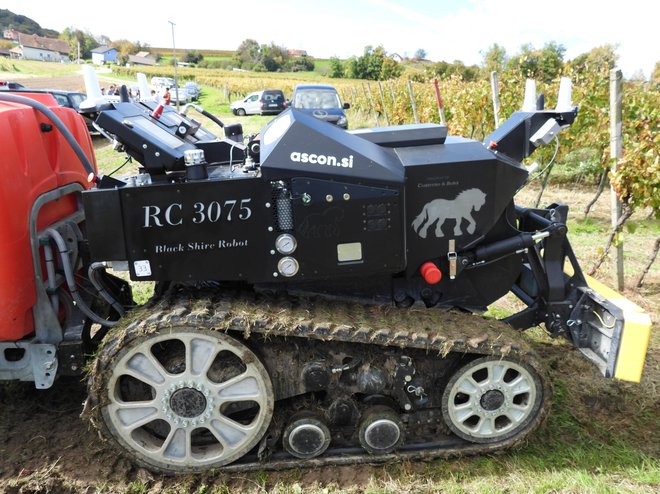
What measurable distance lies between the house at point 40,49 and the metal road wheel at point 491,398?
399ft

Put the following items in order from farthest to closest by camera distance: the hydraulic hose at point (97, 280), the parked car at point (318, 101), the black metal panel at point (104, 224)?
the parked car at point (318, 101)
the hydraulic hose at point (97, 280)
the black metal panel at point (104, 224)

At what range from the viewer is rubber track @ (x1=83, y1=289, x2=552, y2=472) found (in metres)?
2.96

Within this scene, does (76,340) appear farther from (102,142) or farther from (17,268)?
(102,142)

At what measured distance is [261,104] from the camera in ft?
104

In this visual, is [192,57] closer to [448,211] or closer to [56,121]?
[56,121]

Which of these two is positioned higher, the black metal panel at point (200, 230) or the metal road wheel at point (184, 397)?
the black metal panel at point (200, 230)

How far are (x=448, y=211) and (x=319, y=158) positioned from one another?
2.97 feet

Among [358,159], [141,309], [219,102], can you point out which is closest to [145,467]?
[141,309]

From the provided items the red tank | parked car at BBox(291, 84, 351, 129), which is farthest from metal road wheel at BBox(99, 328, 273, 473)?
parked car at BBox(291, 84, 351, 129)

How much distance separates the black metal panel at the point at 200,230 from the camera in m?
2.93

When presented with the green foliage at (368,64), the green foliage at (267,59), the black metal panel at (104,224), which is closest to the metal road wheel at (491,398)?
the black metal panel at (104,224)

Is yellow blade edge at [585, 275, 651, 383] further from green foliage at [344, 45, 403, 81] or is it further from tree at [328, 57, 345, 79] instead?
tree at [328, 57, 345, 79]

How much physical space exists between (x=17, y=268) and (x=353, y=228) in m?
2.15

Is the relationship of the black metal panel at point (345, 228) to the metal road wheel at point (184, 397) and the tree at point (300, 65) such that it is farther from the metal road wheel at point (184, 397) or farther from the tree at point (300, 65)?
the tree at point (300, 65)
